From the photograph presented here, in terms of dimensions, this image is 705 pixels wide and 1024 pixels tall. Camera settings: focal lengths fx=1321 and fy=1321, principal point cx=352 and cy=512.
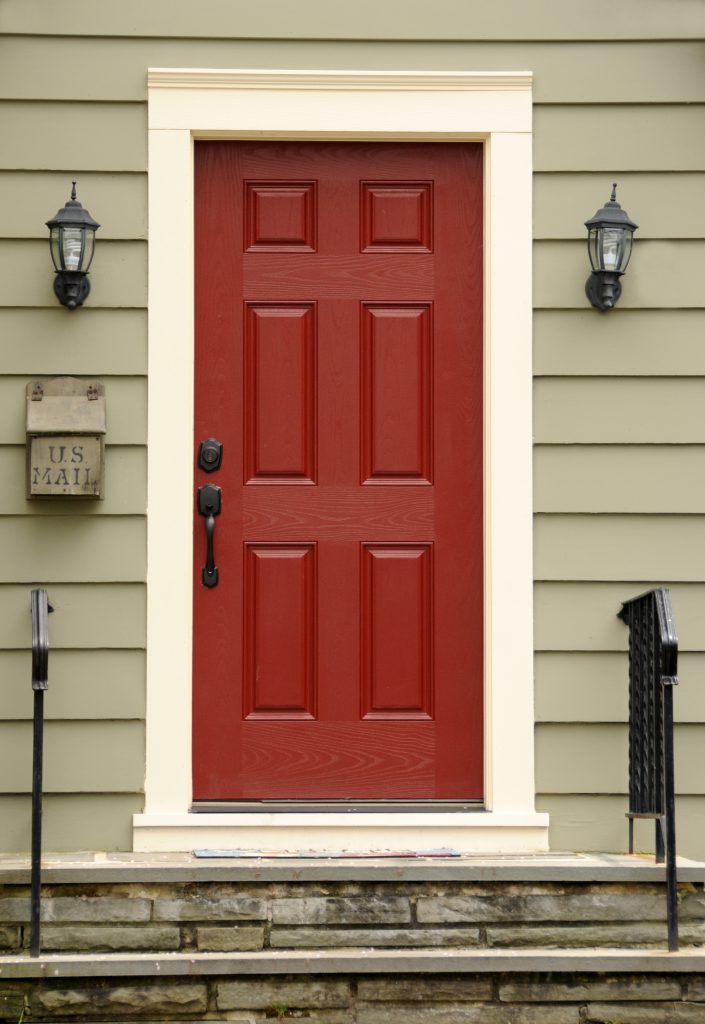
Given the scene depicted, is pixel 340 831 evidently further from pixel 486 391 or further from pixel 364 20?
pixel 364 20

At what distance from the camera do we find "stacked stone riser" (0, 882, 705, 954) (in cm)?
384

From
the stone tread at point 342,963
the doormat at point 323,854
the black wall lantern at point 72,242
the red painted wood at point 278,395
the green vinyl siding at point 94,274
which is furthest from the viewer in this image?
the red painted wood at point 278,395

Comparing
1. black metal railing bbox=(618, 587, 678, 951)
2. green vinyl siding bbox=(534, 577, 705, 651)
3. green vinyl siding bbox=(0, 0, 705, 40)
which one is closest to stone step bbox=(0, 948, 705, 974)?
black metal railing bbox=(618, 587, 678, 951)

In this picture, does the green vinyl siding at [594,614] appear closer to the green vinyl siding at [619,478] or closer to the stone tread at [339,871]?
the green vinyl siding at [619,478]

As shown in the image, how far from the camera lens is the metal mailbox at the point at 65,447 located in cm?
415

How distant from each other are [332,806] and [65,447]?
1.43 meters

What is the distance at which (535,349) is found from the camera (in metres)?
4.27

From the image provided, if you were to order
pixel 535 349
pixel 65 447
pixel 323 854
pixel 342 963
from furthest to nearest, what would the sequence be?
pixel 535 349, pixel 65 447, pixel 323 854, pixel 342 963

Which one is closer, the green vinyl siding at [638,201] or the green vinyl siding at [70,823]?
the green vinyl siding at [70,823]

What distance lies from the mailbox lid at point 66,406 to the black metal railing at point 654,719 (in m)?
1.79

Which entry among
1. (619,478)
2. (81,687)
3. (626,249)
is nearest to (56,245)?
(81,687)

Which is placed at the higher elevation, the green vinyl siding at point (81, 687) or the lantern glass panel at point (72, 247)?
the lantern glass panel at point (72, 247)

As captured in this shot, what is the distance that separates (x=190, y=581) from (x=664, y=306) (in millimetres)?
1770

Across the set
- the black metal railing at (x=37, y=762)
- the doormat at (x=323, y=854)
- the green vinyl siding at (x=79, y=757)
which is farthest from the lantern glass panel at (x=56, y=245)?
the doormat at (x=323, y=854)
